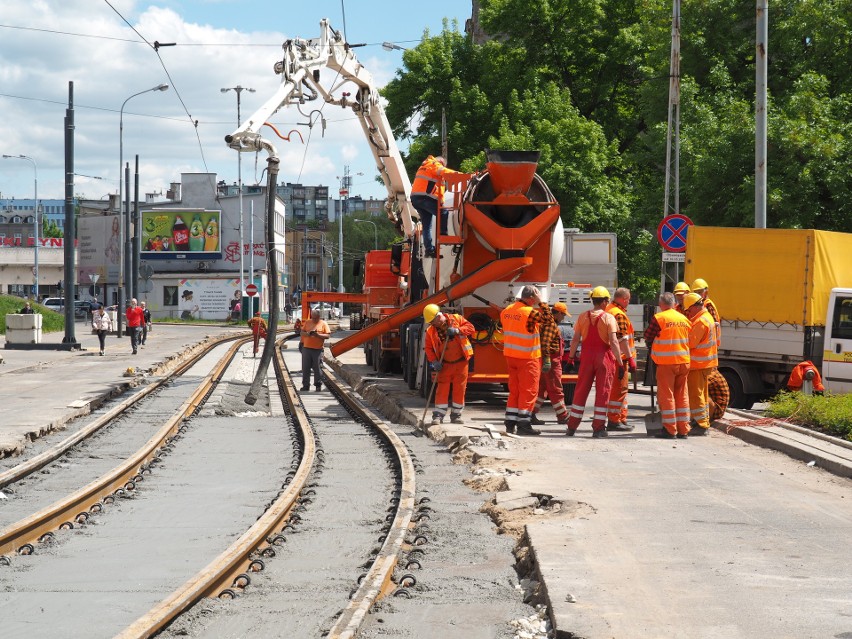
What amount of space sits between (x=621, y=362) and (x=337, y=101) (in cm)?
1170

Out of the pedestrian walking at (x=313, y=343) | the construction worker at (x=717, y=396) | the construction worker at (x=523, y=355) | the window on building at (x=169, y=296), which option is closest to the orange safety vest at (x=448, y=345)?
the construction worker at (x=523, y=355)

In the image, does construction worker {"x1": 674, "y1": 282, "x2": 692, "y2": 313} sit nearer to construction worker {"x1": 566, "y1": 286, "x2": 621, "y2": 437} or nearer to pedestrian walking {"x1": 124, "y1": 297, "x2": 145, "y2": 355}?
construction worker {"x1": 566, "y1": 286, "x2": 621, "y2": 437}

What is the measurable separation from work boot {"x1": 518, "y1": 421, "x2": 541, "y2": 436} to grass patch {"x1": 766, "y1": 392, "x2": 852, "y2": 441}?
319cm

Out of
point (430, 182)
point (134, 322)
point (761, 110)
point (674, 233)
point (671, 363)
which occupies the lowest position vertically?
point (134, 322)

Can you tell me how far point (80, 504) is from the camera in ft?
34.8

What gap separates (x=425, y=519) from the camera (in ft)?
32.2

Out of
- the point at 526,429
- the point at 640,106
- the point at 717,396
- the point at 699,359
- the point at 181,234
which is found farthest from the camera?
the point at 181,234

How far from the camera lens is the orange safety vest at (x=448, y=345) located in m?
16.5

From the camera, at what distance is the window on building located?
91.9 metres

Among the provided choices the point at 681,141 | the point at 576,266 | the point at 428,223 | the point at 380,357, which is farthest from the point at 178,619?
the point at 681,141

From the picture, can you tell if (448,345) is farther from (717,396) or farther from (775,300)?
A: (775,300)

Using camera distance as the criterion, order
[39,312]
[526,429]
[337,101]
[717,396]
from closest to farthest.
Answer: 1. [526,429]
2. [717,396]
3. [337,101]
4. [39,312]

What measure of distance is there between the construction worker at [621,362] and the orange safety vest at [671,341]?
0.49 meters

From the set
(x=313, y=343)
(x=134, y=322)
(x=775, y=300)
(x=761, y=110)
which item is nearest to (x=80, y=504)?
(x=775, y=300)
